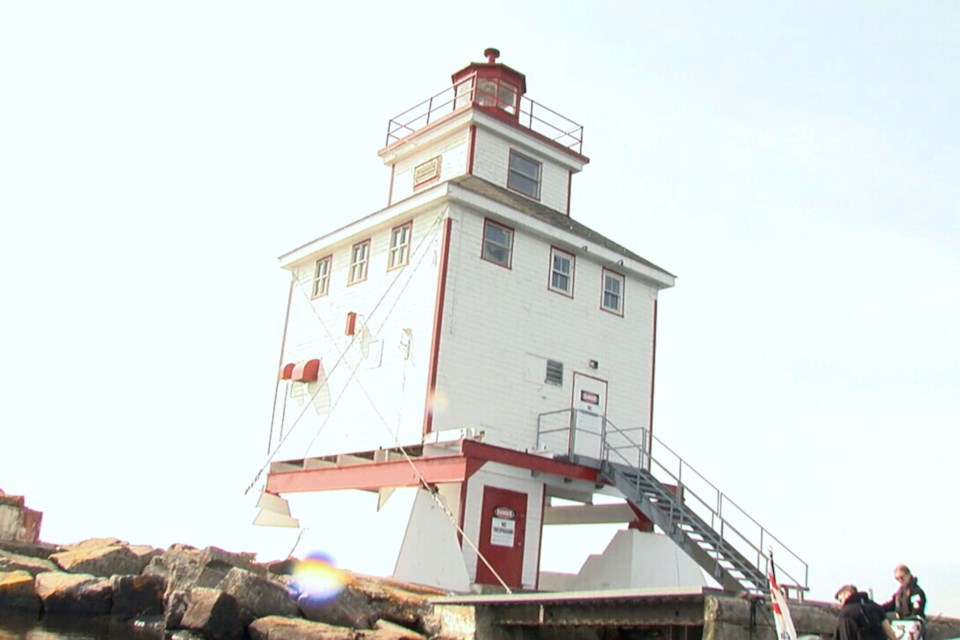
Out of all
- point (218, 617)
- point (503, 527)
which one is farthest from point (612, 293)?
point (218, 617)

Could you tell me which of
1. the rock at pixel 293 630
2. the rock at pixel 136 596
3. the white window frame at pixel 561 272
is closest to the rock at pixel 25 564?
the rock at pixel 136 596

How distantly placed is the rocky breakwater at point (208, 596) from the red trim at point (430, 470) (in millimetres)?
2696

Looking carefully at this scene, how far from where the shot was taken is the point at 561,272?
2344 centimetres

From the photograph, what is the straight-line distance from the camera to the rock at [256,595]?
48.8 ft

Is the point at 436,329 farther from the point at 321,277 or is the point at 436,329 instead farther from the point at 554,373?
the point at 321,277

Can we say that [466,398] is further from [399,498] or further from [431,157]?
[431,157]

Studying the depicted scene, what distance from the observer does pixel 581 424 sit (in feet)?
73.7

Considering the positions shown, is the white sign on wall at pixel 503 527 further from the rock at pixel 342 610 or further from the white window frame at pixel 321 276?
the white window frame at pixel 321 276

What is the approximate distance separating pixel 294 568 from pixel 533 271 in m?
8.70

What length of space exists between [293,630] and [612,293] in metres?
12.8

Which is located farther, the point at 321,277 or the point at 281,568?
the point at 321,277

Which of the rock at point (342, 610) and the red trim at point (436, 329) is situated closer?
the rock at point (342, 610)

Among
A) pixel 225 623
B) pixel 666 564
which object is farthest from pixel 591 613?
pixel 666 564

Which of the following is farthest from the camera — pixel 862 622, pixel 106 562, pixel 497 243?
pixel 497 243
